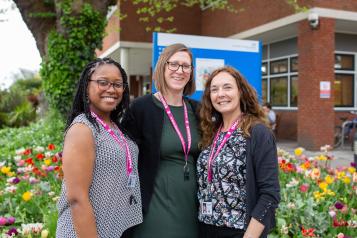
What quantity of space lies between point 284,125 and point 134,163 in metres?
13.9

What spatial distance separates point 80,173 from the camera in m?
1.75

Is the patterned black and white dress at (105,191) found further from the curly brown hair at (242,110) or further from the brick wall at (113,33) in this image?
the brick wall at (113,33)

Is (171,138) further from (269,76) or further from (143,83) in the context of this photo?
(143,83)

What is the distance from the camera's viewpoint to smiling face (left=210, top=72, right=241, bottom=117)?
227 cm

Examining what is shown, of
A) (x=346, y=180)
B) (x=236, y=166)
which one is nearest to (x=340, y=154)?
(x=346, y=180)

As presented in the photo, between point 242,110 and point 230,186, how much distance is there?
0.47m

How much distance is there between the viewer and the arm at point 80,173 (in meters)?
1.75

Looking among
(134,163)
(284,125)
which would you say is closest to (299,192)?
(134,163)

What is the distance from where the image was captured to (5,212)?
3.67m

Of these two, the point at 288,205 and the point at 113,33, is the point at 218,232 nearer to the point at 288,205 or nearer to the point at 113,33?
the point at 288,205

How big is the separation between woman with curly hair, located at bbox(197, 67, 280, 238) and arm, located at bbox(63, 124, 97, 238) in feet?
2.29

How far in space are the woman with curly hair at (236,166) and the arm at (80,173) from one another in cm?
70

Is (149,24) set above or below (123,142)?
above

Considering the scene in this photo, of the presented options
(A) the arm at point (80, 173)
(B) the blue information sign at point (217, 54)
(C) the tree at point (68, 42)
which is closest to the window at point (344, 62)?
(C) the tree at point (68, 42)
